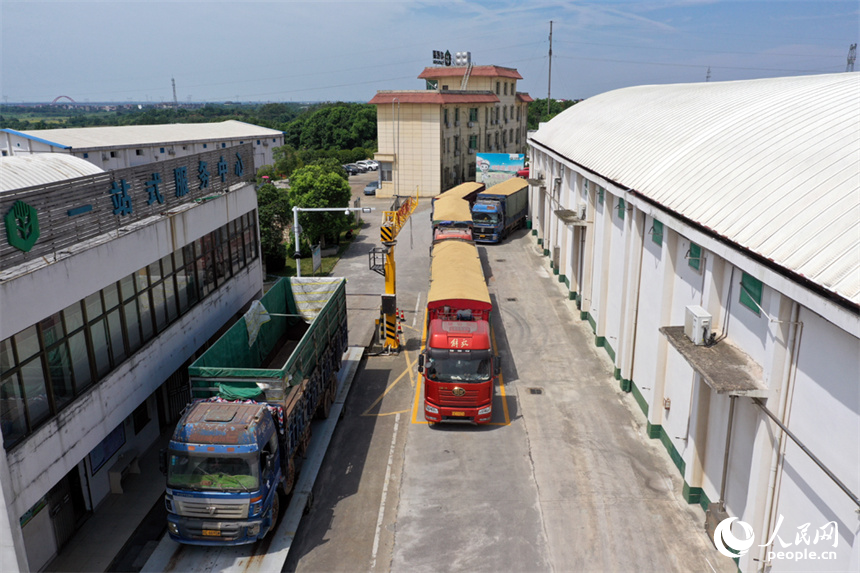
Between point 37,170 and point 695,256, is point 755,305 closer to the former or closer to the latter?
point 695,256

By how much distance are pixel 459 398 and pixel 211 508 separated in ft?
24.3

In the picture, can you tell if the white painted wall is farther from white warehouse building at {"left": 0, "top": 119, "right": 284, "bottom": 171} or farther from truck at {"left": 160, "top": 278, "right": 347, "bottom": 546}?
white warehouse building at {"left": 0, "top": 119, "right": 284, "bottom": 171}

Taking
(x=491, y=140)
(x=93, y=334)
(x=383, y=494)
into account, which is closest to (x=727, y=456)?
(x=383, y=494)

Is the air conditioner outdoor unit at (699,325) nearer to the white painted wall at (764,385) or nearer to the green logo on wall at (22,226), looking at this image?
the white painted wall at (764,385)

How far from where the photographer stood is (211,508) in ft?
38.8

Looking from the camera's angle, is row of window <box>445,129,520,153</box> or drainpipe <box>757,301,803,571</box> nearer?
drainpipe <box>757,301,803,571</box>

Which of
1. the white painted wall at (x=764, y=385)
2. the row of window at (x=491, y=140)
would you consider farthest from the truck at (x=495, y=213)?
the white painted wall at (x=764, y=385)

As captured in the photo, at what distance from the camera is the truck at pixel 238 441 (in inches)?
467

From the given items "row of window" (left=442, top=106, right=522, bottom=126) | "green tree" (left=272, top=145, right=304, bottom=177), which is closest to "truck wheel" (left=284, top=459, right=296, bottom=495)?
"row of window" (left=442, top=106, right=522, bottom=126)

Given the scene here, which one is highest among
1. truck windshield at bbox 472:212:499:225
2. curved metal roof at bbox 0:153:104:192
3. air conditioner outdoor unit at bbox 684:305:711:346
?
curved metal roof at bbox 0:153:104:192

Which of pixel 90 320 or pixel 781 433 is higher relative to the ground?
pixel 90 320

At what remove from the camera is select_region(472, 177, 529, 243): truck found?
3956 cm

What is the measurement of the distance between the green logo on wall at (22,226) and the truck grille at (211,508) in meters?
5.58

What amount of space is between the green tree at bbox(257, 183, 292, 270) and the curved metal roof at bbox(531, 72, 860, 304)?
18.5m
